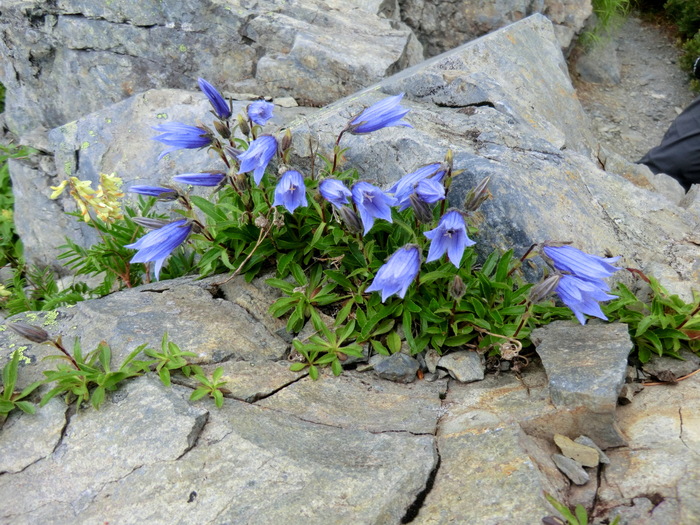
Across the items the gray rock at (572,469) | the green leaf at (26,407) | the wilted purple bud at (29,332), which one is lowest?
the green leaf at (26,407)

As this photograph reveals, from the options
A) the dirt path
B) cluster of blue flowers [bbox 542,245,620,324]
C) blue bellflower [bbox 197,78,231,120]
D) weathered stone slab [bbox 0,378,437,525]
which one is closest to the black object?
the dirt path

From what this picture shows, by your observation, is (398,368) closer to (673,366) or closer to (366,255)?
(366,255)

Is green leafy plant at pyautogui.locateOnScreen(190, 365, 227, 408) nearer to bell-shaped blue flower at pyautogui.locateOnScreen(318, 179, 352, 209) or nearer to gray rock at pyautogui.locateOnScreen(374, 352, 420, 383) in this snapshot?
gray rock at pyautogui.locateOnScreen(374, 352, 420, 383)

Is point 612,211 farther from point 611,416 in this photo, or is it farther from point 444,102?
point 611,416

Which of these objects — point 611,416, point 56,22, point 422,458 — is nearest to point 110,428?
point 422,458

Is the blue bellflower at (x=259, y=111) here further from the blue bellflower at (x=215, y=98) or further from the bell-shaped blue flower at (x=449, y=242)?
the bell-shaped blue flower at (x=449, y=242)

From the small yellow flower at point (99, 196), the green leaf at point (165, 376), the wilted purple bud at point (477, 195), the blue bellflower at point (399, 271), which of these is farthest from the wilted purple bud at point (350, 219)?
the small yellow flower at point (99, 196)
